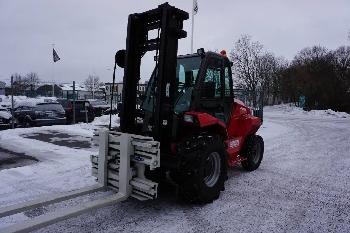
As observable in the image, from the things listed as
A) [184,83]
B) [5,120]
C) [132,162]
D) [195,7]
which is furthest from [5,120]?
Answer: [195,7]

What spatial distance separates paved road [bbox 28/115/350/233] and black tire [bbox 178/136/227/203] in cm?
20

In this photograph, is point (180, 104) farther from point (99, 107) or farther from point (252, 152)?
point (99, 107)

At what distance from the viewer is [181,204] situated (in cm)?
555

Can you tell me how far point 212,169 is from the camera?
19.1 ft

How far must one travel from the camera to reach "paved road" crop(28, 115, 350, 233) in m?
4.70

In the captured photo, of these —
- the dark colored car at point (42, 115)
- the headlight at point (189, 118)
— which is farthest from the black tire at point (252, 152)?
the dark colored car at point (42, 115)

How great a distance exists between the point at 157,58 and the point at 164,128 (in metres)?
1.08

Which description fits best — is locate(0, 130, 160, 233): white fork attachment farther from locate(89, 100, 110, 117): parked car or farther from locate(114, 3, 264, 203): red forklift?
locate(89, 100, 110, 117): parked car

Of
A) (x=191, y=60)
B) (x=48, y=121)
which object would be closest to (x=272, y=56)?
(x=48, y=121)

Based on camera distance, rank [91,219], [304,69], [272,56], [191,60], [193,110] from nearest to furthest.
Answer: [91,219] < [193,110] < [191,60] < [304,69] < [272,56]

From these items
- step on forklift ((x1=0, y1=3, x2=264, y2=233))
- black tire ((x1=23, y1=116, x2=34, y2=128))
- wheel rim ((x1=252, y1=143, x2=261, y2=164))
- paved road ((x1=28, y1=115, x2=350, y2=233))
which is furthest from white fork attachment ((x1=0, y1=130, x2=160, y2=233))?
black tire ((x1=23, y1=116, x2=34, y2=128))

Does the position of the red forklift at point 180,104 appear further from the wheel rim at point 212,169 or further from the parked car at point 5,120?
the parked car at point 5,120

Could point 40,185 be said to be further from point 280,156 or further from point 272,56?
point 272,56

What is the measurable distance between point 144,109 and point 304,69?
4016 cm
